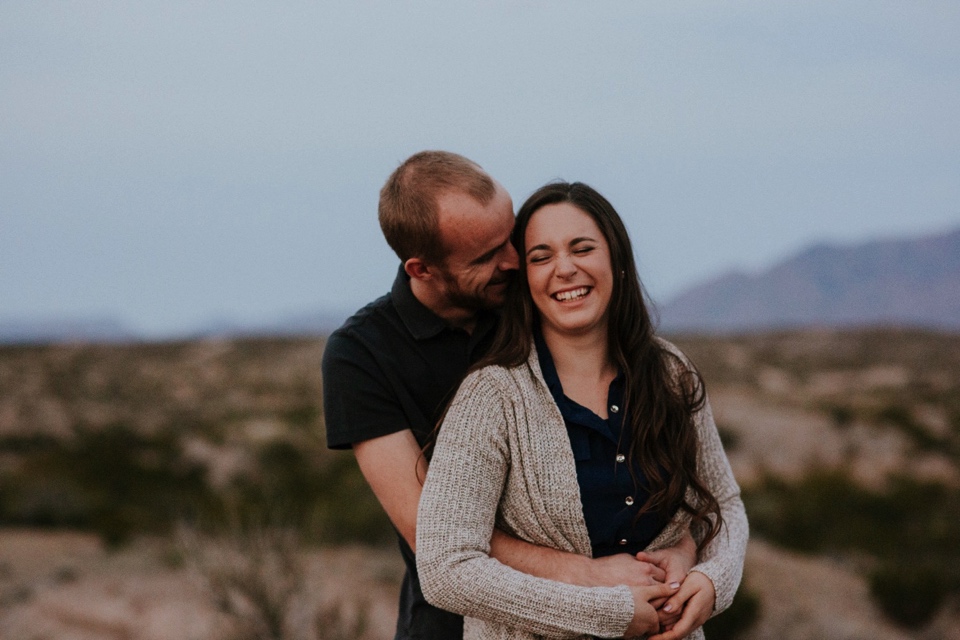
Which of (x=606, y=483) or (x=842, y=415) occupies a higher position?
(x=606, y=483)

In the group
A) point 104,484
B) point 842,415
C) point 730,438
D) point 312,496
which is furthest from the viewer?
point 842,415

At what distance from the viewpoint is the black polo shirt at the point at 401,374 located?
97.0 inches

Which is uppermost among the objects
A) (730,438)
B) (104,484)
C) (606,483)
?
(606,483)

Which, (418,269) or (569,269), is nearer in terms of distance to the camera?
(569,269)

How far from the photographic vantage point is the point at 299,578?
21.8ft

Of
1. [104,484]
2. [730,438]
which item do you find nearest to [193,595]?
[104,484]

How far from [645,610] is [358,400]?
93 centimetres

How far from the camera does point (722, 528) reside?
2.53m

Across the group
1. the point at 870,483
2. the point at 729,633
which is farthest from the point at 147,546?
the point at 870,483

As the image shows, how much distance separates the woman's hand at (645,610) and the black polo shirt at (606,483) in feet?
0.55

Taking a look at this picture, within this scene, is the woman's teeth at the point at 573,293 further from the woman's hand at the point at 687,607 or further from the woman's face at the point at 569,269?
the woman's hand at the point at 687,607

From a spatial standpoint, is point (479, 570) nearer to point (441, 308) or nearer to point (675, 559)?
point (675, 559)

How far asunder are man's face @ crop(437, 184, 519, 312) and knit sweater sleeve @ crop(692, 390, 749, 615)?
70cm

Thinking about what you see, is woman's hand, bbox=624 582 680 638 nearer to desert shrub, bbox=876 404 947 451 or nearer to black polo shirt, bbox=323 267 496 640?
black polo shirt, bbox=323 267 496 640
